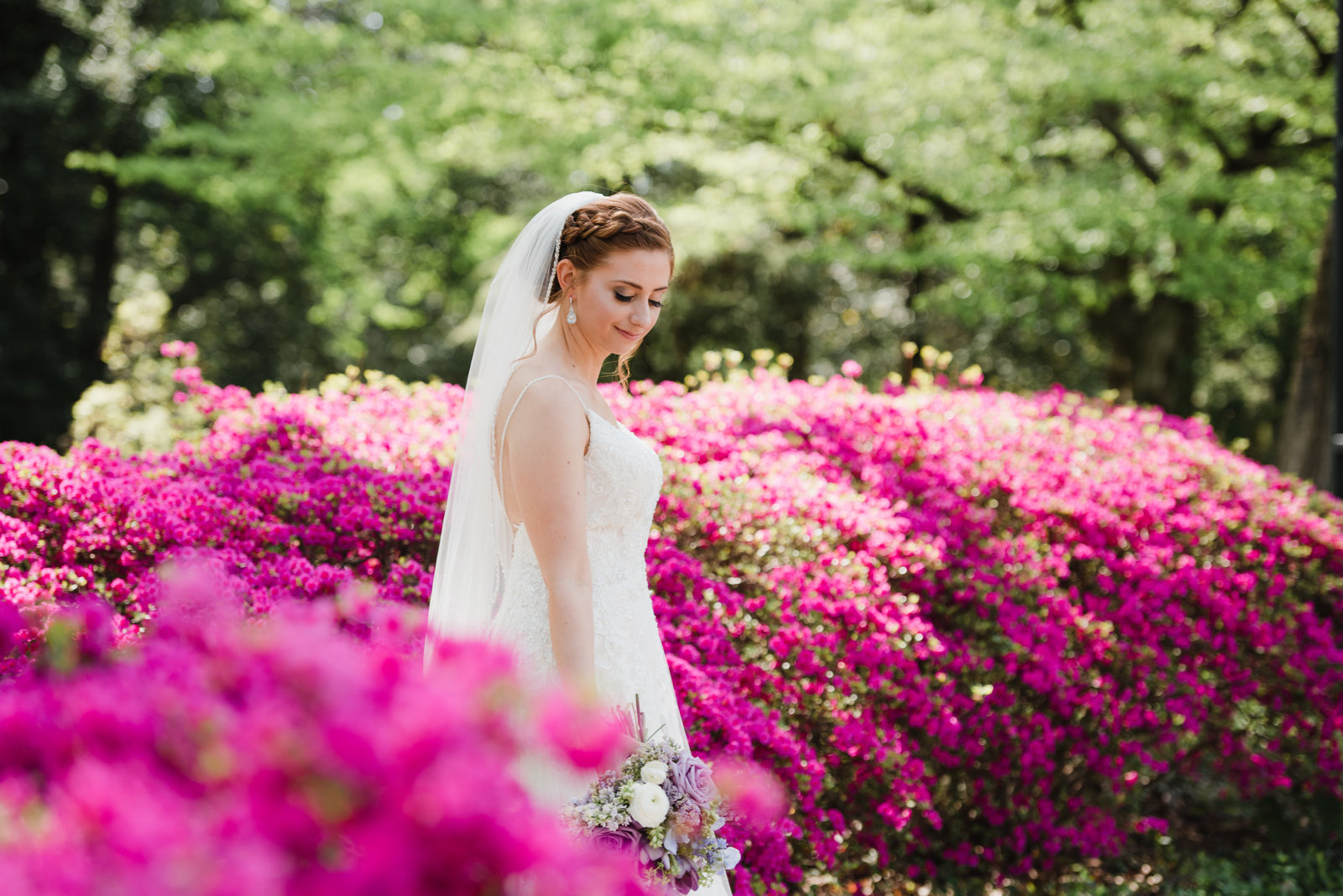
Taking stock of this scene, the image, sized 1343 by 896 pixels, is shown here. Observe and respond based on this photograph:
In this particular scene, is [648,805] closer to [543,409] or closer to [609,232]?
[543,409]

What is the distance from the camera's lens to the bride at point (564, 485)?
2250 mm

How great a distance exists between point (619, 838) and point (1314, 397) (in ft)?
31.3

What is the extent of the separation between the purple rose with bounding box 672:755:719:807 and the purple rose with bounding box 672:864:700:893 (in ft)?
0.43

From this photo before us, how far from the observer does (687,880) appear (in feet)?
6.23

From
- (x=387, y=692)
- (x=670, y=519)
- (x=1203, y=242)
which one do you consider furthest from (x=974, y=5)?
(x=387, y=692)

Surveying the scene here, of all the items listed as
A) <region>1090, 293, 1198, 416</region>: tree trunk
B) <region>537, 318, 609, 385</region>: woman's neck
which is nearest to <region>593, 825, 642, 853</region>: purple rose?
<region>537, 318, 609, 385</region>: woman's neck

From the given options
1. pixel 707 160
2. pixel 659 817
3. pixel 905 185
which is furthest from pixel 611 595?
pixel 905 185

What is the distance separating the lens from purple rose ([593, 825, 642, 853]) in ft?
5.97

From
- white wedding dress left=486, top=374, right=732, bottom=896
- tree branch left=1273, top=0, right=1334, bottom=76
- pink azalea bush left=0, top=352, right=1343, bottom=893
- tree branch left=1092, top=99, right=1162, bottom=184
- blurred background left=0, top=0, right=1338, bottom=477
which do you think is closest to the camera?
white wedding dress left=486, top=374, right=732, bottom=896

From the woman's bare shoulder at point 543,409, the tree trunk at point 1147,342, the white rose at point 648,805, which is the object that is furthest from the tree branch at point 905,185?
the white rose at point 648,805

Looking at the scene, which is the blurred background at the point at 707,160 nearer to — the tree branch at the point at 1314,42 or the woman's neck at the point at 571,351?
the tree branch at the point at 1314,42

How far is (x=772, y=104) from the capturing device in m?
12.0

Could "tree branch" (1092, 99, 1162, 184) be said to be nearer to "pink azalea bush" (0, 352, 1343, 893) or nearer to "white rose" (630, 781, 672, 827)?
"pink azalea bush" (0, 352, 1343, 893)

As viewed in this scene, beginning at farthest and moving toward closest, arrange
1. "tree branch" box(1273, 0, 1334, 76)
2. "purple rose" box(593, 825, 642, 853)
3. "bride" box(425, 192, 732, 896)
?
1. "tree branch" box(1273, 0, 1334, 76)
2. "bride" box(425, 192, 732, 896)
3. "purple rose" box(593, 825, 642, 853)
